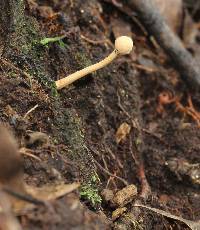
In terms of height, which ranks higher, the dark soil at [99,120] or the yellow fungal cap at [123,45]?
the yellow fungal cap at [123,45]

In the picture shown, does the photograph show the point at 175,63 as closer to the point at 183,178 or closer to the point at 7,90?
the point at 183,178

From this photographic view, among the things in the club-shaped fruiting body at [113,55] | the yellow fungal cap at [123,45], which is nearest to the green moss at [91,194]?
the club-shaped fruiting body at [113,55]

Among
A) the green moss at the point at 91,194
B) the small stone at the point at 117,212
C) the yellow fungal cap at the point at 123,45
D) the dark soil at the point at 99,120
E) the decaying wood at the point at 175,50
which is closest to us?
the dark soil at the point at 99,120

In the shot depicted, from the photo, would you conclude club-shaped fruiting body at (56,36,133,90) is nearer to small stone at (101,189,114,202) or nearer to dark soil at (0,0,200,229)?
dark soil at (0,0,200,229)

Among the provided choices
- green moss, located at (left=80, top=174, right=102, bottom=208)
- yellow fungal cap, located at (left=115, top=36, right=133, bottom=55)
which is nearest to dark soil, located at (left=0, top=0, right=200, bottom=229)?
green moss, located at (left=80, top=174, right=102, bottom=208)

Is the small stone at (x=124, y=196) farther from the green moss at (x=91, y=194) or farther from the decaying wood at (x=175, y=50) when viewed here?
the decaying wood at (x=175, y=50)

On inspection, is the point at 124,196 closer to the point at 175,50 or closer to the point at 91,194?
the point at 91,194
